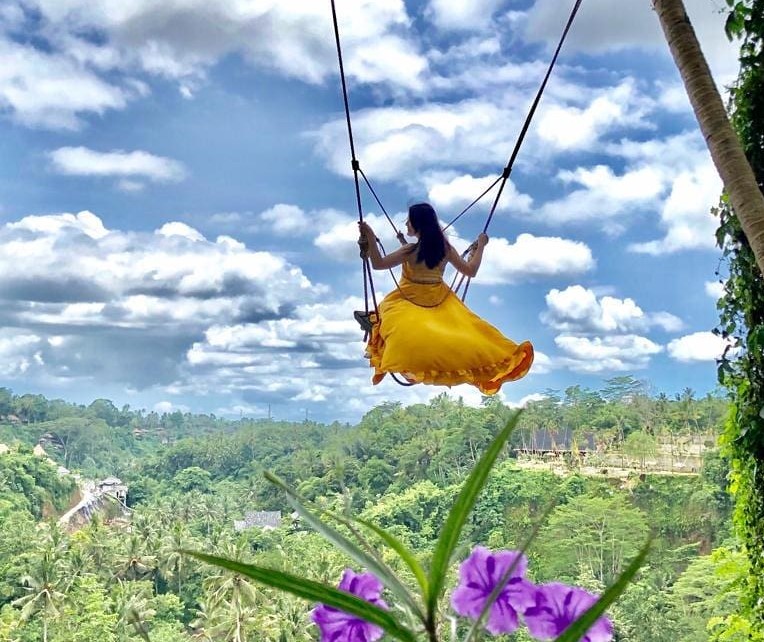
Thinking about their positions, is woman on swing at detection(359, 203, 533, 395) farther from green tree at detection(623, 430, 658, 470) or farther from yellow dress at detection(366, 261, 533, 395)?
green tree at detection(623, 430, 658, 470)

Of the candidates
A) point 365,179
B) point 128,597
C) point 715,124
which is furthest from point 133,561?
point 715,124

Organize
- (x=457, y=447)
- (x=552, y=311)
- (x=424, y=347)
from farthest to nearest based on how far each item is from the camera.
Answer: (x=552, y=311) < (x=457, y=447) < (x=424, y=347)

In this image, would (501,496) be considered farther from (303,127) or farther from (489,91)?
(303,127)

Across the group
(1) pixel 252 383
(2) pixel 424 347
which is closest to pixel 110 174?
(1) pixel 252 383

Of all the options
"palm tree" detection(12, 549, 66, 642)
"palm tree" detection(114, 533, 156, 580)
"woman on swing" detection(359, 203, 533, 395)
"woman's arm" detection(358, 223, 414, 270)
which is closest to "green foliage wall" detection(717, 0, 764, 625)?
"woman on swing" detection(359, 203, 533, 395)

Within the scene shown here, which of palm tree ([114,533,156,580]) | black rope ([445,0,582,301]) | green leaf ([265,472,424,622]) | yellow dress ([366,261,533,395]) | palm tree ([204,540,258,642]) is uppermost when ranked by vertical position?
black rope ([445,0,582,301])

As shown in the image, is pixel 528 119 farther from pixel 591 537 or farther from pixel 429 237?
pixel 591 537
